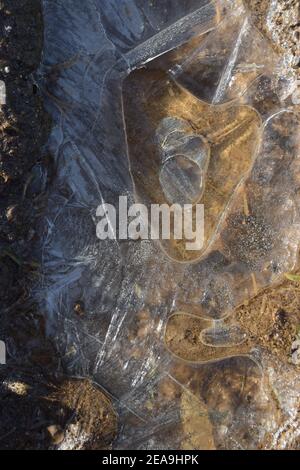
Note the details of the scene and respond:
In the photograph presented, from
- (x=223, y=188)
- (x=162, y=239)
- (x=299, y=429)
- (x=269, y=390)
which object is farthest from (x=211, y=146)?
(x=299, y=429)

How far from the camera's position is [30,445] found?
4520mm

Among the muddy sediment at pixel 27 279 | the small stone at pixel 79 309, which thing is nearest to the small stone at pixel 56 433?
the muddy sediment at pixel 27 279

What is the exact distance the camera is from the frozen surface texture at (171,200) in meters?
4.71

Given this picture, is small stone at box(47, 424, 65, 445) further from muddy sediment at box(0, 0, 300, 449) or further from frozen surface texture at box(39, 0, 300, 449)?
frozen surface texture at box(39, 0, 300, 449)

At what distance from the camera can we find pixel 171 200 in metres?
4.87

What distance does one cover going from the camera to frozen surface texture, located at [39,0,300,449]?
471cm

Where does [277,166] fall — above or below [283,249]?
above

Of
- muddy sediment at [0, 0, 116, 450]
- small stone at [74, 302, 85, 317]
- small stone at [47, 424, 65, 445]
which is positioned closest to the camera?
muddy sediment at [0, 0, 116, 450]

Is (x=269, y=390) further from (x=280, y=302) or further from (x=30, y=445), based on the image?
(x=30, y=445)

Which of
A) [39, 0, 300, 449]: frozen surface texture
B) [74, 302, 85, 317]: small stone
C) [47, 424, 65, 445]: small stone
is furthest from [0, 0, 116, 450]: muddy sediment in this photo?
[74, 302, 85, 317]: small stone

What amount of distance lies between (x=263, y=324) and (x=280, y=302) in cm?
26

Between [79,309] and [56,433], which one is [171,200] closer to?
[79,309]

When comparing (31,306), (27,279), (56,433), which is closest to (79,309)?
(31,306)

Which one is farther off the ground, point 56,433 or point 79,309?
point 79,309
